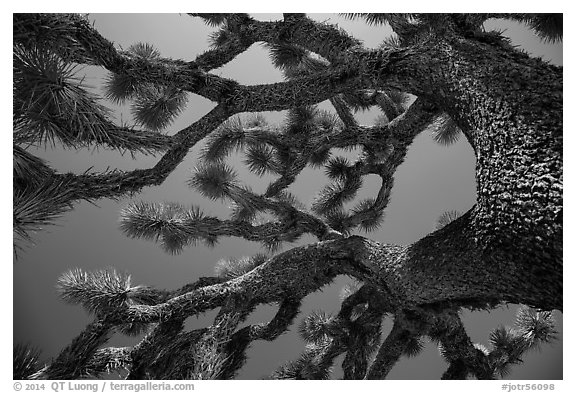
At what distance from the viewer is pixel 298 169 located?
1.26m

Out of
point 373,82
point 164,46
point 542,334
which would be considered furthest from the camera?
point 164,46

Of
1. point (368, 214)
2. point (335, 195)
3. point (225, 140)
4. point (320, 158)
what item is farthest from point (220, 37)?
point (368, 214)

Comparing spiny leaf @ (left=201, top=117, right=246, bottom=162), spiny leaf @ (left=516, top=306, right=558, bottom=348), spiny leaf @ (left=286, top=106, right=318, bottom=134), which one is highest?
spiny leaf @ (left=286, top=106, right=318, bottom=134)

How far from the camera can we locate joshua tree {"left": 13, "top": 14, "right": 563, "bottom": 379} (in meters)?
0.49

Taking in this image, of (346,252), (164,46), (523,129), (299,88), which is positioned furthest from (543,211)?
(164,46)

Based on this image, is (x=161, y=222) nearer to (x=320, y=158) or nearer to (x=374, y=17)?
(x=320, y=158)

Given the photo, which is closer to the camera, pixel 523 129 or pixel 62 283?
pixel 523 129

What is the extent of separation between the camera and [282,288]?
2.53 feet

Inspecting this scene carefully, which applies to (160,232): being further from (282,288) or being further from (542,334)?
(542,334)

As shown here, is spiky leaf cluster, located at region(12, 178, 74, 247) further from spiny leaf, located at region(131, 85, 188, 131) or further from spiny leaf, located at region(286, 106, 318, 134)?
spiny leaf, located at region(286, 106, 318, 134)

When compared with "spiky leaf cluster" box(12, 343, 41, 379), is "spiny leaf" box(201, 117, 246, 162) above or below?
above

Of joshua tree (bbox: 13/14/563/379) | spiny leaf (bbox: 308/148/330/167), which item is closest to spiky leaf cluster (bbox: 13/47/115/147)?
joshua tree (bbox: 13/14/563/379)
